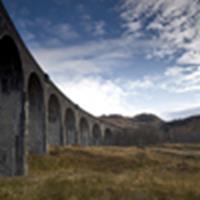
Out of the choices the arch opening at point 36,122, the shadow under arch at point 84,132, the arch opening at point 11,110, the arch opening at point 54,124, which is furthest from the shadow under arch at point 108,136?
the arch opening at point 11,110

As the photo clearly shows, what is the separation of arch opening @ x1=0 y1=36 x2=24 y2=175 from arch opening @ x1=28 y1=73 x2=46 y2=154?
5.33 metres

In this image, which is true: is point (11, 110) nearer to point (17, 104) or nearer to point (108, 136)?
point (17, 104)

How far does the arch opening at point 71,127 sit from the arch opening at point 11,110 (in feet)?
65.0

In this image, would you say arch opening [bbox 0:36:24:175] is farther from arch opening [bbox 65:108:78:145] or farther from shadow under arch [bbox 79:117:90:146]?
Result: shadow under arch [bbox 79:117:90:146]

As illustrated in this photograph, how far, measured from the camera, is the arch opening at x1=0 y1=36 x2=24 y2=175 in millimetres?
14586

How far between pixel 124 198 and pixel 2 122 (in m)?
10.4

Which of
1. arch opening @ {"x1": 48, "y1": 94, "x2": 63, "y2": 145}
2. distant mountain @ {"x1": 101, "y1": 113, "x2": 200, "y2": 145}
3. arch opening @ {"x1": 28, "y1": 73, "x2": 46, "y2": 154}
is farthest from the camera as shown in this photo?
distant mountain @ {"x1": 101, "y1": 113, "x2": 200, "y2": 145}

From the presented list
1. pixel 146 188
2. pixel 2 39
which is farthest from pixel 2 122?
pixel 146 188

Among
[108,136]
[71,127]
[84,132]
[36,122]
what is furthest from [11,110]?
[108,136]

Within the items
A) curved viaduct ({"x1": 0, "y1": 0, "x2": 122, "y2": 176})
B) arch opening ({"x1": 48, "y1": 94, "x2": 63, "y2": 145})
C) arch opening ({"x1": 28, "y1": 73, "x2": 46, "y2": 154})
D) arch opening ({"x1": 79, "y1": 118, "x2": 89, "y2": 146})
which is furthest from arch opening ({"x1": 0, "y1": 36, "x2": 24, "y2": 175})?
arch opening ({"x1": 79, "y1": 118, "x2": 89, "y2": 146})

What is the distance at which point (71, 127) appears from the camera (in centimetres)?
3638

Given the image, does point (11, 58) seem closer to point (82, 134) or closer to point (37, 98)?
point (37, 98)

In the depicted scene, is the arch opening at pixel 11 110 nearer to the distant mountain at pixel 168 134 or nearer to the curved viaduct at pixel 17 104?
the curved viaduct at pixel 17 104

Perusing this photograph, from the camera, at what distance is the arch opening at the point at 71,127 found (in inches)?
1400
